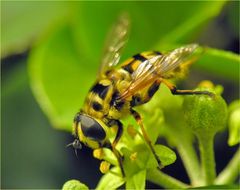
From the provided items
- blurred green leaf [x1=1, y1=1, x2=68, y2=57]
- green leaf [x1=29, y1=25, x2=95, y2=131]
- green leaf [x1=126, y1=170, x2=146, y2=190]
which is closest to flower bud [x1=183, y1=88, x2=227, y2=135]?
green leaf [x1=126, y1=170, x2=146, y2=190]

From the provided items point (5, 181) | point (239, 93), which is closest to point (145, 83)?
point (239, 93)

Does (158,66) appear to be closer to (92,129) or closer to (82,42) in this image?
(92,129)

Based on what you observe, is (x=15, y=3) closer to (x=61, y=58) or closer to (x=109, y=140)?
(x=61, y=58)

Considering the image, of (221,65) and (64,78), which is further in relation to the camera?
(64,78)

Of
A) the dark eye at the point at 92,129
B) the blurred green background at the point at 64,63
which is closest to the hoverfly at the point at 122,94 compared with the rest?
the dark eye at the point at 92,129

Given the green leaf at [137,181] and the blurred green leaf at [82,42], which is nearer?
the green leaf at [137,181]

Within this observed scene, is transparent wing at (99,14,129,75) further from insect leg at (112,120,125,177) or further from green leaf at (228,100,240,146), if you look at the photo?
green leaf at (228,100,240,146)

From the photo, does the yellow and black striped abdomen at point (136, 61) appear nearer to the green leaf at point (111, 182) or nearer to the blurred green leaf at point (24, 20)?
the green leaf at point (111, 182)
